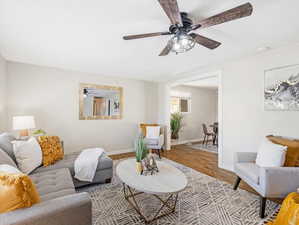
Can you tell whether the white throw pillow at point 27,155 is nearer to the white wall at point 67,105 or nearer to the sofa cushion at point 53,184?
the sofa cushion at point 53,184

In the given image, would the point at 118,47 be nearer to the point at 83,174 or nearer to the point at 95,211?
the point at 83,174

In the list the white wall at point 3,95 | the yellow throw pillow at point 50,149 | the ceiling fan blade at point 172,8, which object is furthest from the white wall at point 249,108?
the white wall at point 3,95

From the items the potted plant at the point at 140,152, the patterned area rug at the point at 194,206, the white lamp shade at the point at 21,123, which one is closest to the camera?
the patterned area rug at the point at 194,206

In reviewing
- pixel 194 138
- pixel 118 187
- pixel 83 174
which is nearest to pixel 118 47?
pixel 83 174

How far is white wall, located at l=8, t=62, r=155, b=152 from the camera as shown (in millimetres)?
3217

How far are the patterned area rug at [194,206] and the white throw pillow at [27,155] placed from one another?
808 millimetres

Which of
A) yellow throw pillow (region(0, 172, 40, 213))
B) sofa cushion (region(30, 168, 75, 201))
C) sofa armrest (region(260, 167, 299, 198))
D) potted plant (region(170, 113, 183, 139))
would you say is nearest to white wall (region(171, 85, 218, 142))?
potted plant (region(170, 113, 183, 139))

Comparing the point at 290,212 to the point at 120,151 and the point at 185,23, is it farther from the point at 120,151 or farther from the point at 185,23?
the point at 120,151

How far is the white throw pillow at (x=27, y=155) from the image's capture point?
6.01 feet

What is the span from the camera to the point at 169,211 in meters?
1.79

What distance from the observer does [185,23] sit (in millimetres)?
1629

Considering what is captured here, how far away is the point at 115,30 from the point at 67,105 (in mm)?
2572

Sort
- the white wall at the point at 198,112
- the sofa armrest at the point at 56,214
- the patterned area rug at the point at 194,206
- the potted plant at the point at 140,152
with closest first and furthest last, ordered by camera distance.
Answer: the sofa armrest at the point at 56,214
the patterned area rug at the point at 194,206
the potted plant at the point at 140,152
the white wall at the point at 198,112

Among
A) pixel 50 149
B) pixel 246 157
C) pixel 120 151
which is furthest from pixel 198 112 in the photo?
pixel 50 149
